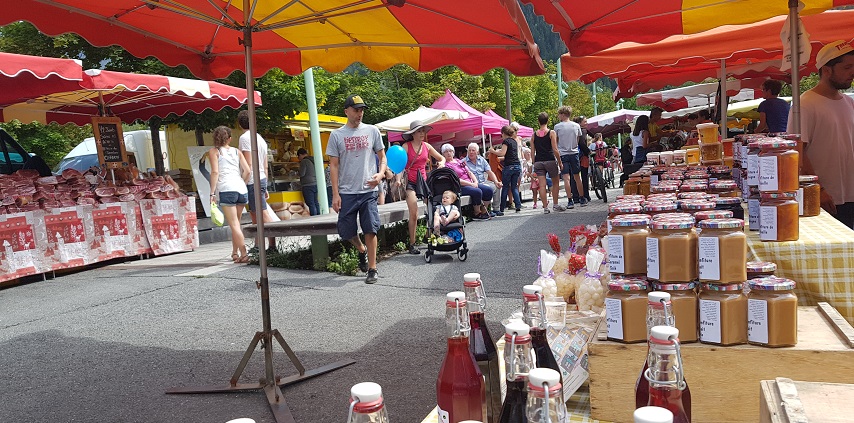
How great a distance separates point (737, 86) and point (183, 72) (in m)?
13.2

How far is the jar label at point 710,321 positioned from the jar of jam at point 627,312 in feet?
0.54

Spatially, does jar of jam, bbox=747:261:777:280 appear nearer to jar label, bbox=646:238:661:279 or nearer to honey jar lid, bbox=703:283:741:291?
honey jar lid, bbox=703:283:741:291

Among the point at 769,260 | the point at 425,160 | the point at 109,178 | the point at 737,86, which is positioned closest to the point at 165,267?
the point at 109,178

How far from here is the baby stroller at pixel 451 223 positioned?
7609 millimetres

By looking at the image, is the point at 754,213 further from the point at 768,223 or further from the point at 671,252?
the point at 671,252

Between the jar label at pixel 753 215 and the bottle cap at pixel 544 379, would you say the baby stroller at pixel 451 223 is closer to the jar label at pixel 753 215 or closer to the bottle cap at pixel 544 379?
the jar label at pixel 753 215

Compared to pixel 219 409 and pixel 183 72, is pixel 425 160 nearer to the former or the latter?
pixel 219 409

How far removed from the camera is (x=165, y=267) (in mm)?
8453

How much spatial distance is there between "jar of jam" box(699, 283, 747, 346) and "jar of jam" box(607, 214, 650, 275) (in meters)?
0.21

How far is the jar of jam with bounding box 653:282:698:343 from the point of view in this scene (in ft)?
5.61

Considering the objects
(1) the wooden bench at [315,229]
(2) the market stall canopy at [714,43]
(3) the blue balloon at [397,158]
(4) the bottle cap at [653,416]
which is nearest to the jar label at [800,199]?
(4) the bottle cap at [653,416]

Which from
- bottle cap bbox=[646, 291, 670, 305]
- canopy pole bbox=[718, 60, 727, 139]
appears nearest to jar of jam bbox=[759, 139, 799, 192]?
bottle cap bbox=[646, 291, 670, 305]

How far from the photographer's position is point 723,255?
1.68 metres

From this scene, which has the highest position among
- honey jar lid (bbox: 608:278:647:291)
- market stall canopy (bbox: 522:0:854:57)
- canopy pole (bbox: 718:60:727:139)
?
market stall canopy (bbox: 522:0:854:57)
